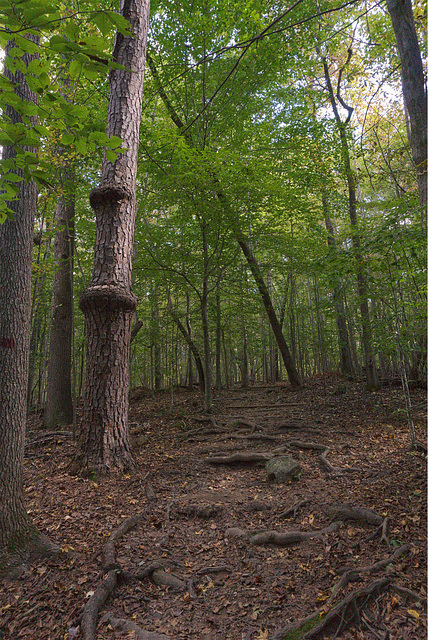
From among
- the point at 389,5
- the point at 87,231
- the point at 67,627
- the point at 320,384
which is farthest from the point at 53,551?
the point at 320,384

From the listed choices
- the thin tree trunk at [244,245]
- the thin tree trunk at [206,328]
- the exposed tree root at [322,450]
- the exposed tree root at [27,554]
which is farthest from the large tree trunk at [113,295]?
the thin tree trunk at [206,328]

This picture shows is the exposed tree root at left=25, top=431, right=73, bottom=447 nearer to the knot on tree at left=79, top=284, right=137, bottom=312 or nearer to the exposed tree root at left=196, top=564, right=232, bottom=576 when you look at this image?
the knot on tree at left=79, top=284, right=137, bottom=312

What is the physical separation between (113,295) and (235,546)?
324cm

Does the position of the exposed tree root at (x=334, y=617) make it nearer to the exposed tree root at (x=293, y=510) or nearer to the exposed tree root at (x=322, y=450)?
the exposed tree root at (x=293, y=510)

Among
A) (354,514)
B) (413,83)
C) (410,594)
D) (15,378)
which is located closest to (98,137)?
(15,378)

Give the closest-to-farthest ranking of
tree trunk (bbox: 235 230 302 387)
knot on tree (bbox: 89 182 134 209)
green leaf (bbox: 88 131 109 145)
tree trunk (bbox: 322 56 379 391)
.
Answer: green leaf (bbox: 88 131 109 145)
knot on tree (bbox: 89 182 134 209)
tree trunk (bbox: 322 56 379 391)
tree trunk (bbox: 235 230 302 387)

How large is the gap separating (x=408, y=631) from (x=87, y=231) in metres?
8.32

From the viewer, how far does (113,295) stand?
455cm

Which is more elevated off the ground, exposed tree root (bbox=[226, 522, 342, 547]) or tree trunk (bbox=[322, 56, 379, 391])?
tree trunk (bbox=[322, 56, 379, 391])

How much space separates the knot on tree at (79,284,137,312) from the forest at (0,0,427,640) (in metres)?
0.03

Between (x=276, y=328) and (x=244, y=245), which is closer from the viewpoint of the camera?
(x=244, y=245)

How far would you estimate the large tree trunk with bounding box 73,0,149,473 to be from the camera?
4594 mm

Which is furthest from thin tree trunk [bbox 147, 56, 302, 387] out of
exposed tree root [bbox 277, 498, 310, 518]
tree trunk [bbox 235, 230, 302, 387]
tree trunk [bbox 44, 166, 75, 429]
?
exposed tree root [bbox 277, 498, 310, 518]

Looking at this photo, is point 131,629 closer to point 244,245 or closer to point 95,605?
point 95,605
